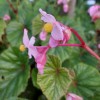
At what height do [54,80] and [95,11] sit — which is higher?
[95,11]

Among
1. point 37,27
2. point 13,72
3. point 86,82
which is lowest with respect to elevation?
point 86,82

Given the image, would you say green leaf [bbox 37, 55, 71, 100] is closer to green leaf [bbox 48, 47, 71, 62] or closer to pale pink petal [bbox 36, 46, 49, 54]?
pale pink petal [bbox 36, 46, 49, 54]

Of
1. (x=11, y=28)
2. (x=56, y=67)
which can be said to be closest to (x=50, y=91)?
(x=56, y=67)

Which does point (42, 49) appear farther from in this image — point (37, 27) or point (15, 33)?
point (15, 33)

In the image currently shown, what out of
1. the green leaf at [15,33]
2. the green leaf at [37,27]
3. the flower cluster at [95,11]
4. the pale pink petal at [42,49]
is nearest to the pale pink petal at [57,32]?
the pale pink petal at [42,49]

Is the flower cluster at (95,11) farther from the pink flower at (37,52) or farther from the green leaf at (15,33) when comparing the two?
the pink flower at (37,52)

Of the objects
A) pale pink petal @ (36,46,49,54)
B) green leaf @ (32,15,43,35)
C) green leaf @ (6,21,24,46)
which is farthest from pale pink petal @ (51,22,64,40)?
green leaf @ (6,21,24,46)

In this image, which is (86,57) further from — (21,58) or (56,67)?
(56,67)

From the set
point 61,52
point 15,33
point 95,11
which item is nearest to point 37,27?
point 61,52
